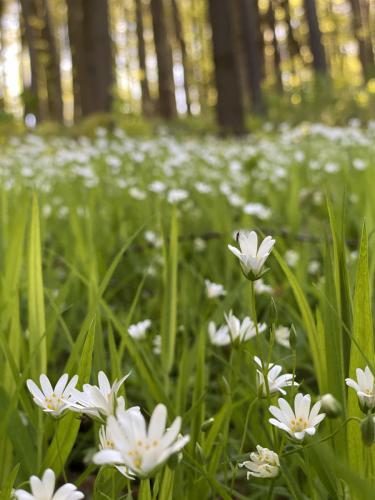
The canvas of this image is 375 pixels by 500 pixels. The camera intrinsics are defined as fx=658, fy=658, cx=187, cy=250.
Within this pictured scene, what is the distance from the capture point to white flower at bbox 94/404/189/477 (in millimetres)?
453

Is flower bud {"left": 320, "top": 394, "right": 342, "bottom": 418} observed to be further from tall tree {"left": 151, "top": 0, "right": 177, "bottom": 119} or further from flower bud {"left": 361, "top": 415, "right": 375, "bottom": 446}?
tall tree {"left": 151, "top": 0, "right": 177, "bottom": 119}

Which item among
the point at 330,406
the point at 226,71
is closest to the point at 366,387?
the point at 330,406

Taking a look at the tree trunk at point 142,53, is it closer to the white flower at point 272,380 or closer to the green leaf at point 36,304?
the green leaf at point 36,304

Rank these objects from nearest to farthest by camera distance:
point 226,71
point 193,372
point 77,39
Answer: point 193,372 < point 226,71 < point 77,39

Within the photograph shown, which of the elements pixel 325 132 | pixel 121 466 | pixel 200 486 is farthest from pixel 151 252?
pixel 325 132

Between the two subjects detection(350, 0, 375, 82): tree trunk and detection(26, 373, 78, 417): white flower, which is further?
detection(350, 0, 375, 82): tree trunk

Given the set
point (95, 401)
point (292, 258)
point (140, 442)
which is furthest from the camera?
point (292, 258)

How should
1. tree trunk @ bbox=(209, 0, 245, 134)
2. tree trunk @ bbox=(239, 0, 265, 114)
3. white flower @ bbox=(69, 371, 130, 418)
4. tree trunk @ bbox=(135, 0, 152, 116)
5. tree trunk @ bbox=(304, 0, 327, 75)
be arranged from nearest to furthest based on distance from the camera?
white flower @ bbox=(69, 371, 130, 418)
tree trunk @ bbox=(209, 0, 245, 134)
tree trunk @ bbox=(304, 0, 327, 75)
tree trunk @ bbox=(239, 0, 265, 114)
tree trunk @ bbox=(135, 0, 152, 116)

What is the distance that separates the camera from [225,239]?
6.56ft

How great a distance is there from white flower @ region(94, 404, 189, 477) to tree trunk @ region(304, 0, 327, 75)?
13.1 meters

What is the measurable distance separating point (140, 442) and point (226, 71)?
9.50m

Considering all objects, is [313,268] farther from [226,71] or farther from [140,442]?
[226,71]

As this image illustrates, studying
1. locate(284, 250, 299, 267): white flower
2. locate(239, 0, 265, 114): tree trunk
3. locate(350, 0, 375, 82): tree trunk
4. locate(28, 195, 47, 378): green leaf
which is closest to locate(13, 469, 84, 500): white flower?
locate(28, 195, 47, 378): green leaf

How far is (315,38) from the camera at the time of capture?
13844mm
